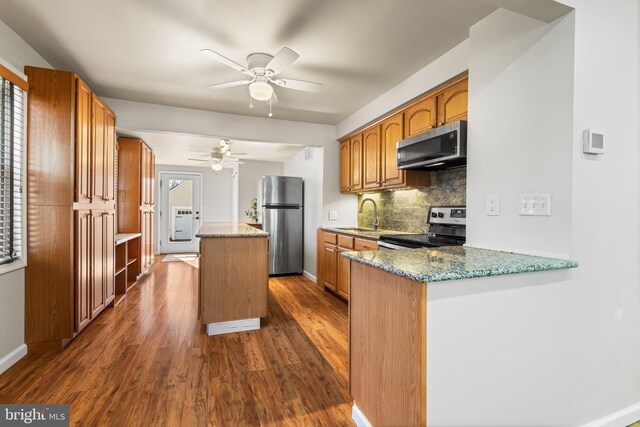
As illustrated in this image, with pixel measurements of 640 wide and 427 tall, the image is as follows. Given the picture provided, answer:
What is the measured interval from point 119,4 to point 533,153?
2618mm

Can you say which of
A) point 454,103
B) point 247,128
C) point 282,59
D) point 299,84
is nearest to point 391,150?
point 454,103

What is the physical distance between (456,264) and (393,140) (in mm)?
2310

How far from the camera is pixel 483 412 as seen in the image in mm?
1229

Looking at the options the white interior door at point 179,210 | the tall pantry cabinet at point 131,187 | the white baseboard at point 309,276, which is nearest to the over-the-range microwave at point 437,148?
the white baseboard at point 309,276

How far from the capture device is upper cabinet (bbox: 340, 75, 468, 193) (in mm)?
2545

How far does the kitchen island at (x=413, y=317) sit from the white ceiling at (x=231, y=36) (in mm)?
1645

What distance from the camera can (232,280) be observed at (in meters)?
2.83

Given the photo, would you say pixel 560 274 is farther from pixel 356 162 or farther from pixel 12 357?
pixel 12 357

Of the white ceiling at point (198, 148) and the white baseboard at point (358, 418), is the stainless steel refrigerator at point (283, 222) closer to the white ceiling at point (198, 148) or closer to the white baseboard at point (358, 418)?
the white ceiling at point (198, 148)

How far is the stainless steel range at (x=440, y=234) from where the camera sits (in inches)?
98.5

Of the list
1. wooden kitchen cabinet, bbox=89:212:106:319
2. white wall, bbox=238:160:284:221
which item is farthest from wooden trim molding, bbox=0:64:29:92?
white wall, bbox=238:160:284:221

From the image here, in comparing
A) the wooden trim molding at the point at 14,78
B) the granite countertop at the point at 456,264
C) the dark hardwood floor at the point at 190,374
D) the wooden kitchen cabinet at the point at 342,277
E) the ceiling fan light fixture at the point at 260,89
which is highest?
the ceiling fan light fixture at the point at 260,89

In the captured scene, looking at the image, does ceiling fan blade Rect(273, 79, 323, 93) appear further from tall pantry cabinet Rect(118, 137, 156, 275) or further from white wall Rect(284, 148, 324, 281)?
tall pantry cabinet Rect(118, 137, 156, 275)

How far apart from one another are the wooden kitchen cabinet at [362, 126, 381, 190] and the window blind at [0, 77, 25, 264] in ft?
10.5
